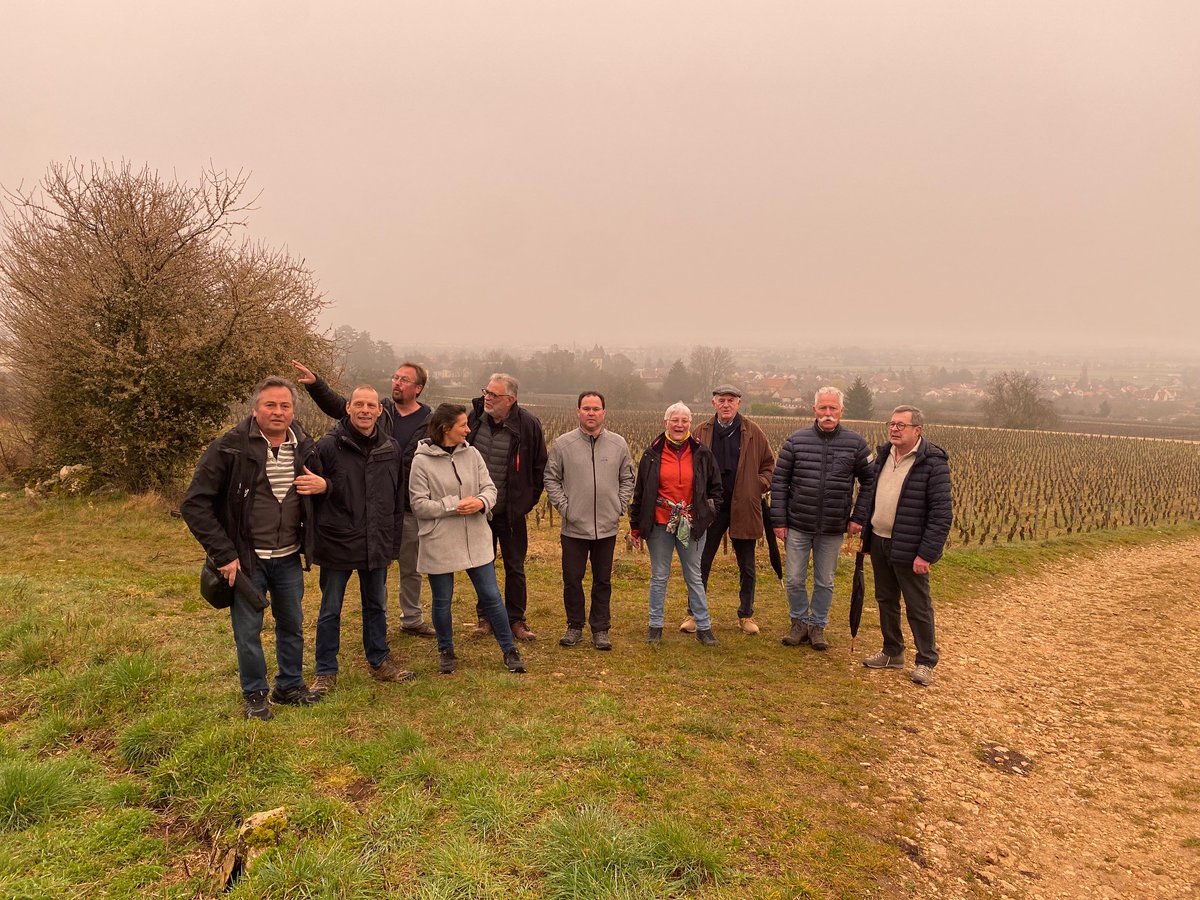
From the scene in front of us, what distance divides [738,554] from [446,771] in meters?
3.71

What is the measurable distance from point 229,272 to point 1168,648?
619 inches

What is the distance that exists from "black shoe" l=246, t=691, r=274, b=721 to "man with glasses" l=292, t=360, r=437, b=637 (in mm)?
1507

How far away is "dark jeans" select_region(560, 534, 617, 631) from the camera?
5.45 meters

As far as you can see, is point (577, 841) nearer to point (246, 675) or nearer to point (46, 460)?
point (246, 675)

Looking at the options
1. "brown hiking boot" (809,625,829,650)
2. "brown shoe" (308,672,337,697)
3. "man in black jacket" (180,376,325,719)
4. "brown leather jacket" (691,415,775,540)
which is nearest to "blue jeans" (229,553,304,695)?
"man in black jacket" (180,376,325,719)

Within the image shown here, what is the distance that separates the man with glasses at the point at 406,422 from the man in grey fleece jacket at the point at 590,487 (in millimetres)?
1200

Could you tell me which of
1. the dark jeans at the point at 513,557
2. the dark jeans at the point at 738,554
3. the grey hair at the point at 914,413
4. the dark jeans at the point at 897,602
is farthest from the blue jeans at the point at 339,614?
the grey hair at the point at 914,413

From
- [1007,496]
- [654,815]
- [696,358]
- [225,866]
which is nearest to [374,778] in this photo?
[225,866]

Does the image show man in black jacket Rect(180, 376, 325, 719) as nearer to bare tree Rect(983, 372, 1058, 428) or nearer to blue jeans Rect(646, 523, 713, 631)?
blue jeans Rect(646, 523, 713, 631)

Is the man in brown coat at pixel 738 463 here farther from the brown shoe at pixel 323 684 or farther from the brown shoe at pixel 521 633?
the brown shoe at pixel 323 684

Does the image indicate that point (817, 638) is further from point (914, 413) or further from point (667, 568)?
point (914, 413)

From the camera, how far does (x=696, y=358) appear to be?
103m

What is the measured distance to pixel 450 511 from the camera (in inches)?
177

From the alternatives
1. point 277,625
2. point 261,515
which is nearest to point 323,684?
point 277,625
